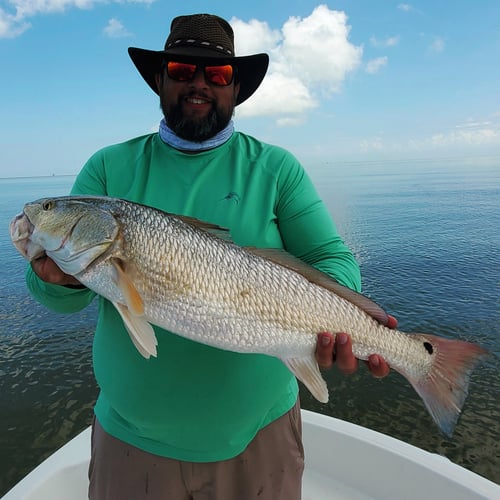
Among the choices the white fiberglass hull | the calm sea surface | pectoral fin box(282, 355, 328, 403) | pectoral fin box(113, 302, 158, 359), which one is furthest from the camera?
the calm sea surface

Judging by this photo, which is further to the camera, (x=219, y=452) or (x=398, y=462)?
(x=398, y=462)

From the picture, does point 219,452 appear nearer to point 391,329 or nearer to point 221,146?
point 391,329

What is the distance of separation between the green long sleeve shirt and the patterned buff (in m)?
0.04

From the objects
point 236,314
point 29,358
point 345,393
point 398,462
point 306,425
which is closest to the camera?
point 236,314

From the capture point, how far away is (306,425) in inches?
180

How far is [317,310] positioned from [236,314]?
448 mm

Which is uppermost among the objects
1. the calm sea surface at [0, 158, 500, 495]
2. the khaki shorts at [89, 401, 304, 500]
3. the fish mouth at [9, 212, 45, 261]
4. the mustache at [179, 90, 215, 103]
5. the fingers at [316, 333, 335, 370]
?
the mustache at [179, 90, 215, 103]

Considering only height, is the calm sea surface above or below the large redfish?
below

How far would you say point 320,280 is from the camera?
2303 mm

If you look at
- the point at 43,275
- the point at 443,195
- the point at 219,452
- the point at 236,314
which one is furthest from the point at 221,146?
the point at 443,195

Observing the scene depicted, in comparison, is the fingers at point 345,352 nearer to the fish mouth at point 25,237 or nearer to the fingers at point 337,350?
the fingers at point 337,350

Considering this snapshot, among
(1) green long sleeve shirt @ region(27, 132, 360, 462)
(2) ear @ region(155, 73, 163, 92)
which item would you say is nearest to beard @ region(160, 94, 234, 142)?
(1) green long sleeve shirt @ region(27, 132, 360, 462)

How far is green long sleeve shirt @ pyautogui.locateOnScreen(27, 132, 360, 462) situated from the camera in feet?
7.70

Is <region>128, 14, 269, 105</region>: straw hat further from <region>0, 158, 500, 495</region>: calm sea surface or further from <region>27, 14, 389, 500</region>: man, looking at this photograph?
<region>0, 158, 500, 495</region>: calm sea surface
